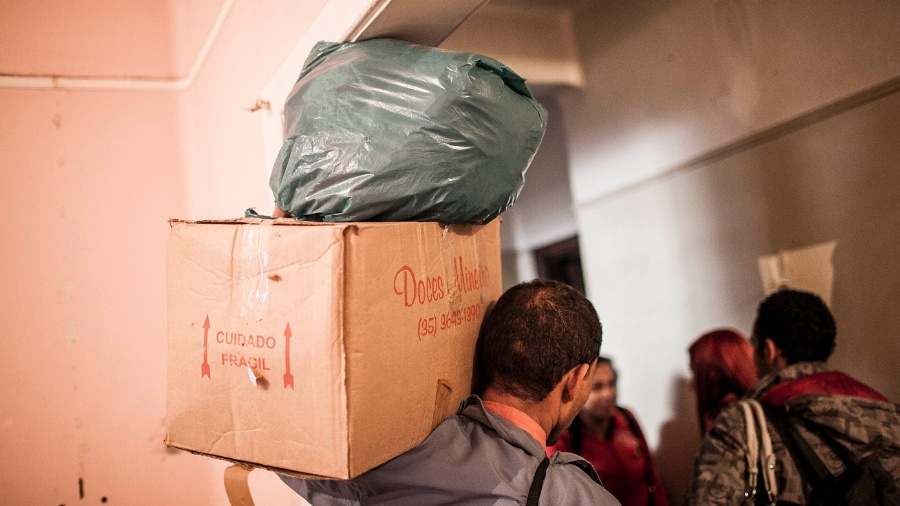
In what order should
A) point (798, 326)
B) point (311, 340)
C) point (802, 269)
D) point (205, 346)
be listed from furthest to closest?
point (802, 269), point (798, 326), point (205, 346), point (311, 340)

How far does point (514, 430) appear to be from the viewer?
41.3 inches

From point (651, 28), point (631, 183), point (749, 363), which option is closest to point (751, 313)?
point (749, 363)


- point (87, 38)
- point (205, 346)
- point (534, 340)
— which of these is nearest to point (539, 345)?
point (534, 340)

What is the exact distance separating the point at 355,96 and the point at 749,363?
202 centimetres

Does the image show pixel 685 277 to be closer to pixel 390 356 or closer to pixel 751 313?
pixel 751 313

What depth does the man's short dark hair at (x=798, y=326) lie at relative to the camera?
1719mm

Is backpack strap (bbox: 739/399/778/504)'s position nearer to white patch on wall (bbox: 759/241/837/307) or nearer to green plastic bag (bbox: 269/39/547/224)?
white patch on wall (bbox: 759/241/837/307)

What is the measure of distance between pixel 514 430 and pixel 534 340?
156mm

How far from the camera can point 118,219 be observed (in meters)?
2.08

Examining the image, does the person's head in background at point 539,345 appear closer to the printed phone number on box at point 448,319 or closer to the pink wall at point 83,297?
the printed phone number on box at point 448,319

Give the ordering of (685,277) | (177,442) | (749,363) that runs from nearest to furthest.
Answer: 1. (177,442)
2. (749,363)
3. (685,277)

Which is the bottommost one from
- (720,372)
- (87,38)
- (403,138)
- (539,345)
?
(720,372)

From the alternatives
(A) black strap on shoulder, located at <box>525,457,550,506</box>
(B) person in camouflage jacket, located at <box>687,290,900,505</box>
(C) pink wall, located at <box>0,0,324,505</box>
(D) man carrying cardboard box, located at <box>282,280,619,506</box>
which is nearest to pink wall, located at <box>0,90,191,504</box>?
(C) pink wall, located at <box>0,0,324,505</box>

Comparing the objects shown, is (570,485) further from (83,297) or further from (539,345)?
(83,297)
